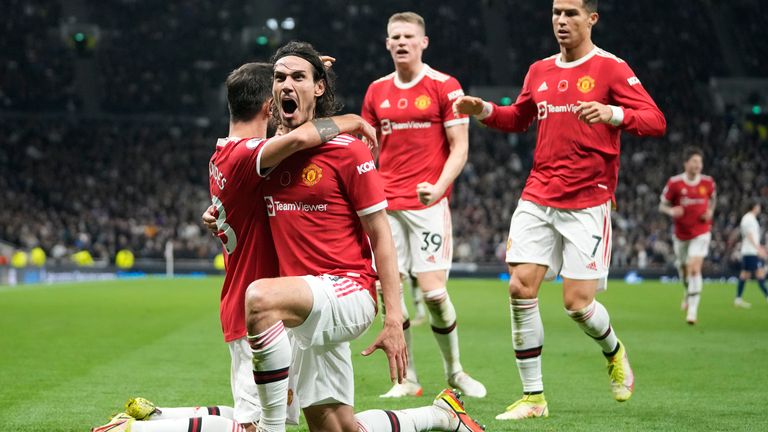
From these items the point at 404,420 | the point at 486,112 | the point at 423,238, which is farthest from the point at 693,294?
the point at 404,420

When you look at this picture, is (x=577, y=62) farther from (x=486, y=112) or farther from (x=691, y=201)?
(x=691, y=201)

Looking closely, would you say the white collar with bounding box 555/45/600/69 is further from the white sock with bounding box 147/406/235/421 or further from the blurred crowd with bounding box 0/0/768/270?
the blurred crowd with bounding box 0/0/768/270

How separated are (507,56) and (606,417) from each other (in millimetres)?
37877

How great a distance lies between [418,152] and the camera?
316 inches

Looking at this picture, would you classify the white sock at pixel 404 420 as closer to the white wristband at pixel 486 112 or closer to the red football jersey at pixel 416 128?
the white wristband at pixel 486 112

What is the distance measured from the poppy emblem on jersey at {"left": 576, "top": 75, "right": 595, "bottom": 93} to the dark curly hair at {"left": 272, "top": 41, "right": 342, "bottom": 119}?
242 centimetres

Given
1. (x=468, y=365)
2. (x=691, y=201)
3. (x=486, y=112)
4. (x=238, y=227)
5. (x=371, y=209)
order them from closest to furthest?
(x=371, y=209) < (x=238, y=227) < (x=486, y=112) < (x=468, y=365) < (x=691, y=201)

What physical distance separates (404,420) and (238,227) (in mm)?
1323

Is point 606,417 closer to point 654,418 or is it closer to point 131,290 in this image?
point 654,418

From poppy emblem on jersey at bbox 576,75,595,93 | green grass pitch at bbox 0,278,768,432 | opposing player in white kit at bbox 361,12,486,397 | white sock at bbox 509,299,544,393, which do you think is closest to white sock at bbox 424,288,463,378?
opposing player in white kit at bbox 361,12,486,397

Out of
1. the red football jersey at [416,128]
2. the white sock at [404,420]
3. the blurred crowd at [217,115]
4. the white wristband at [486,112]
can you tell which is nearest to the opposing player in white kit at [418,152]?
the red football jersey at [416,128]

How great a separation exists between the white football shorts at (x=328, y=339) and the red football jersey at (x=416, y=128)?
3.38 m

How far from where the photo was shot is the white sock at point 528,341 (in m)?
6.75

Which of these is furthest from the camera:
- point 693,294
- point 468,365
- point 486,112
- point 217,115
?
point 217,115
